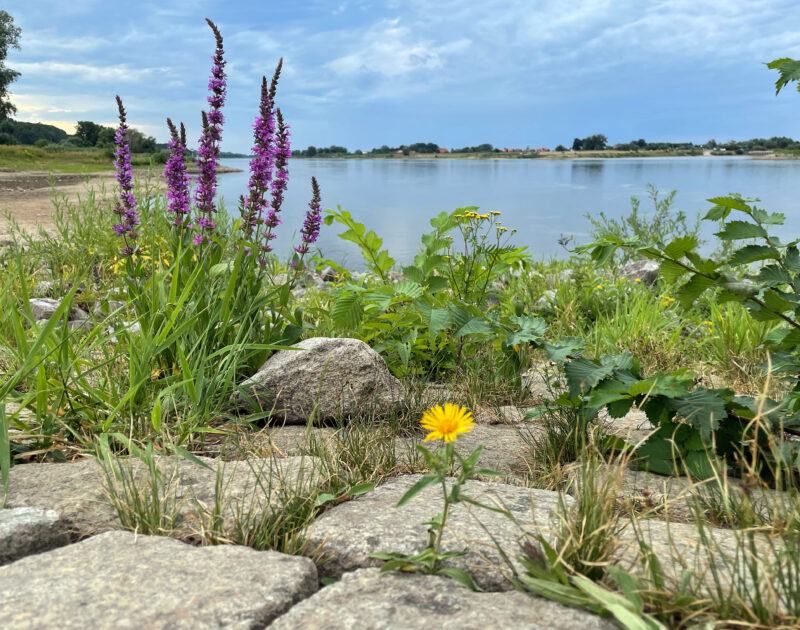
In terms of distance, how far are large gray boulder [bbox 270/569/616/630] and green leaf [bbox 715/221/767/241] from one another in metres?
1.50

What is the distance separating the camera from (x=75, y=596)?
1356mm

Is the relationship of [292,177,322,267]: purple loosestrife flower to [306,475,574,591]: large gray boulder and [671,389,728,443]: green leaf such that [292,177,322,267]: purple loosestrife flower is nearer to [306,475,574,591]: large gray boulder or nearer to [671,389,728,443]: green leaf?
[306,475,574,591]: large gray boulder

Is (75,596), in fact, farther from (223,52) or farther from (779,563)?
(223,52)

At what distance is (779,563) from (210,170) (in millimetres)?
3087

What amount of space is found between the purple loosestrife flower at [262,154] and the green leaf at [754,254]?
232cm

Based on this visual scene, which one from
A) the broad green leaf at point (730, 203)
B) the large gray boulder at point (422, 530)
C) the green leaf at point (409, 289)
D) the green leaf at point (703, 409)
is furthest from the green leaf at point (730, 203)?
the green leaf at point (409, 289)

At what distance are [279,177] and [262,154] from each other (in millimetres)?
215

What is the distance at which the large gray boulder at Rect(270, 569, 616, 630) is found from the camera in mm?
1238

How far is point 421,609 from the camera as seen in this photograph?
1.29 metres

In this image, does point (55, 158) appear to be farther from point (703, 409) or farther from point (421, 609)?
point (421, 609)

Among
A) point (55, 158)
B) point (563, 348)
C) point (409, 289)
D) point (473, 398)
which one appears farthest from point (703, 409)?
point (55, 158)

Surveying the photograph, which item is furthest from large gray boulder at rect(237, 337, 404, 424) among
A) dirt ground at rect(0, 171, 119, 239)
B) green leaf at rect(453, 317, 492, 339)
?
dirt ground at rect(0, 171, 119, 239)

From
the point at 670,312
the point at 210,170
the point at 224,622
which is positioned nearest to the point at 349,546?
the point at 224,622

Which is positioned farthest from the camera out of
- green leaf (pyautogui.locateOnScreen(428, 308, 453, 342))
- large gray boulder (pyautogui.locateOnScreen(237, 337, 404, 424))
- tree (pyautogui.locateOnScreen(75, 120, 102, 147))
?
tree (pyautogui.locateOnScreen(75, 120, 102, 147))
